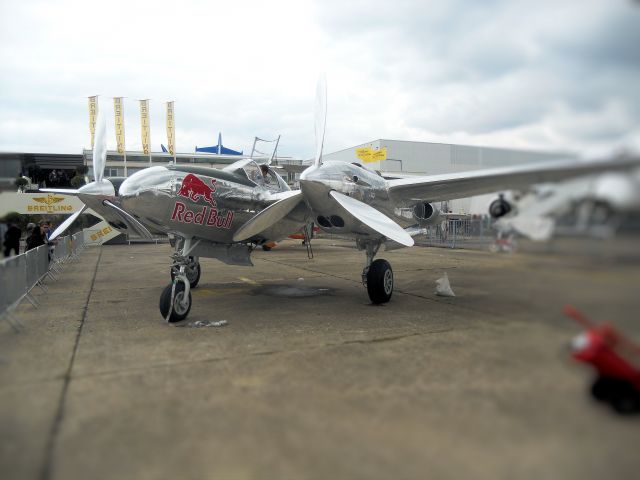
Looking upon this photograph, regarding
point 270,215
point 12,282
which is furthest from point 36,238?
point 270,215

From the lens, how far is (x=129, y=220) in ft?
23.2

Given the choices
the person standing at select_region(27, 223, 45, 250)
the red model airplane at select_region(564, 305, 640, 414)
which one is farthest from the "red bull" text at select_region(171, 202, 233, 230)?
the red model airplane at select_region(564, 305, 640, 414)

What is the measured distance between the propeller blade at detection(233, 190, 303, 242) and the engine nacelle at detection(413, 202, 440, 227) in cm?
275

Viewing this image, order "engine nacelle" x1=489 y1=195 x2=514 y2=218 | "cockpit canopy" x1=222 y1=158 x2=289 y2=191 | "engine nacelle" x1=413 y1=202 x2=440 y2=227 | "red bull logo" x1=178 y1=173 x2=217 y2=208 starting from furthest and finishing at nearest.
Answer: "engine nacelle" x1=413 y1=202 x2=440 y2=227 → "cockpit canopy" x1=222 y1=158 x2=289 y2=191 → "red bull logo" x1=178 y1=173 x2=217 y2=208 → "engine nacelle" x1=489 y1=195 x2=514 y2=218

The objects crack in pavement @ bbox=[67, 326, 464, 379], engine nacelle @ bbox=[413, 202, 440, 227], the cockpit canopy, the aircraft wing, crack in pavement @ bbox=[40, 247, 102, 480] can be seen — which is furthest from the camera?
engine nacelle @ bbox=[413, 202, 440, 227]

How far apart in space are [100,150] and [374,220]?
18.9ft

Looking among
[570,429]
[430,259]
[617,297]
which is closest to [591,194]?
[617,297]

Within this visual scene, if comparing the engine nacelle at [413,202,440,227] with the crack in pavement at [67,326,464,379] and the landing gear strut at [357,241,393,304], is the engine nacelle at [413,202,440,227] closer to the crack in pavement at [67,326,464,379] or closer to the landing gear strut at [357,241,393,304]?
the landing gear strut at [357,241,393,304]

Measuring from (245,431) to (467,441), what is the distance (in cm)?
166

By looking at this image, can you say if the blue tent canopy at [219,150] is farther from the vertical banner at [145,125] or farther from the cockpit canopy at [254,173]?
the cockpit canopy at [254,173]

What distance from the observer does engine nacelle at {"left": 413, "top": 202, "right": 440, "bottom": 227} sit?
8.97 m

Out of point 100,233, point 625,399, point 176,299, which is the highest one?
point 625,399

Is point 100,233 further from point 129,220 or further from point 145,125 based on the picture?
point 129,220

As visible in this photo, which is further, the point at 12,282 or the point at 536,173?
the point at 12,282
